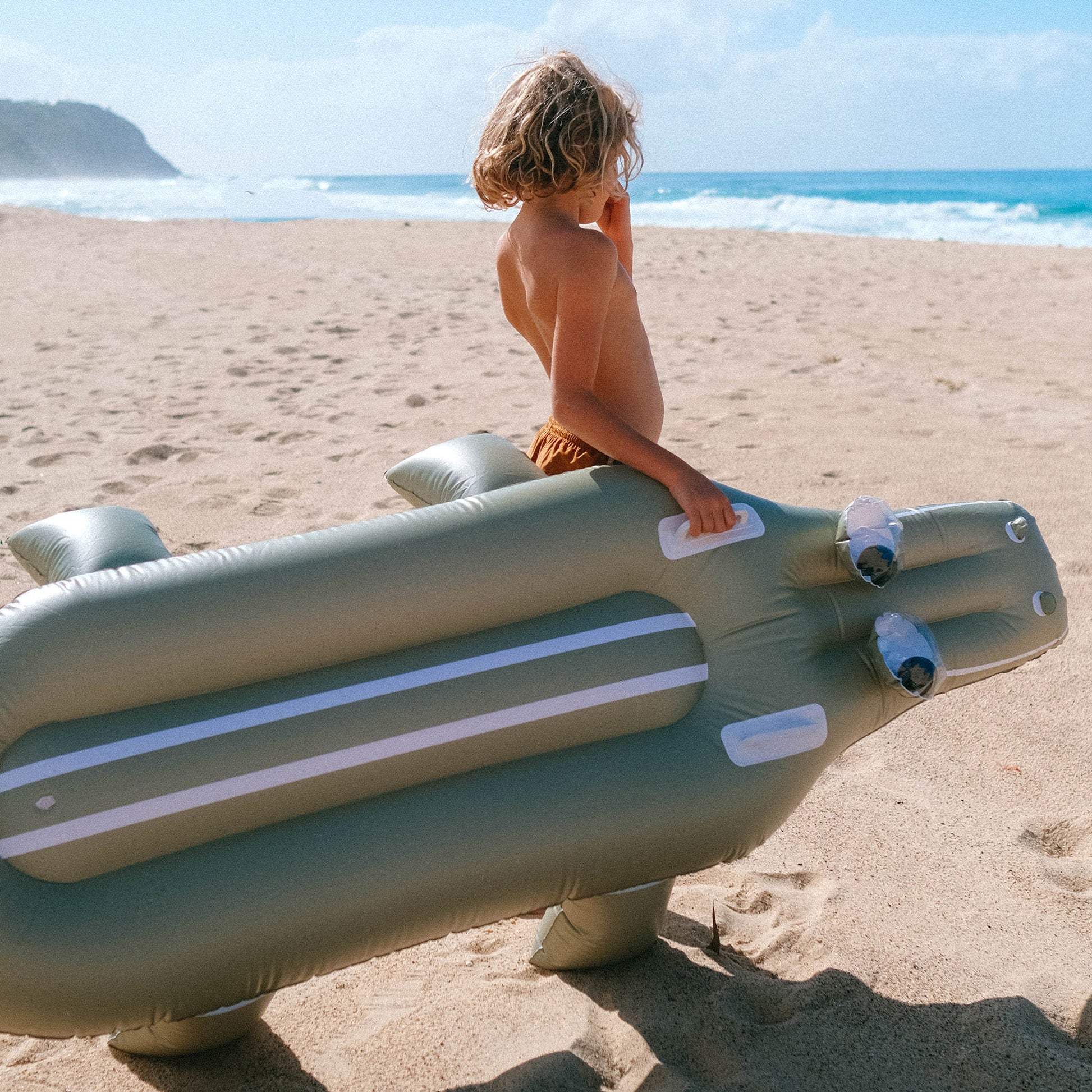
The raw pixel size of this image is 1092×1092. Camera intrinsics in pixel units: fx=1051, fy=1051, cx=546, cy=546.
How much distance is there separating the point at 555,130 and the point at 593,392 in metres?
0.44

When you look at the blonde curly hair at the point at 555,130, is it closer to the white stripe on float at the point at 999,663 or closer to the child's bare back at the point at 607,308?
the child's bare back at the point at 607,308

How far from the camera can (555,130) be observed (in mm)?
1767

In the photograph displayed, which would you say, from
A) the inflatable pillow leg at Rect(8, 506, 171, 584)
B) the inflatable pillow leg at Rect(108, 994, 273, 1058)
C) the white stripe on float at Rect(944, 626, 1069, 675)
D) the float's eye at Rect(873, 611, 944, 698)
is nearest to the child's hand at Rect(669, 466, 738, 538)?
the float's eye at Rect(873, 611, 944, 698)

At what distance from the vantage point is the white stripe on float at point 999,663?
6.11ft

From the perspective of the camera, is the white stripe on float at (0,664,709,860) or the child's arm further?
the child's arm

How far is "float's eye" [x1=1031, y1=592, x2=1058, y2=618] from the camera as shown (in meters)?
1.95

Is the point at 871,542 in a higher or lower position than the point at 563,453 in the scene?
lower

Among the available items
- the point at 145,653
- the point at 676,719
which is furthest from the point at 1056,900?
the point at 145,653

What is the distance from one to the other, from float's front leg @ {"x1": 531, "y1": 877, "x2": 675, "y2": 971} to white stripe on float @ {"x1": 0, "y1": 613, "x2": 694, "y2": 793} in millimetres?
412

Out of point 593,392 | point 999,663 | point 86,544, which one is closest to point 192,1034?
point 86,544

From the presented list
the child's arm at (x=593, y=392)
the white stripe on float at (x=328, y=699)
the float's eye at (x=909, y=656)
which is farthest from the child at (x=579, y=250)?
the float's eye at (x=909, y=656)

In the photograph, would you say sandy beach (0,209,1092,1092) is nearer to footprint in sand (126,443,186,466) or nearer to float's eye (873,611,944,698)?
footprint in sand (126,443,186,466)

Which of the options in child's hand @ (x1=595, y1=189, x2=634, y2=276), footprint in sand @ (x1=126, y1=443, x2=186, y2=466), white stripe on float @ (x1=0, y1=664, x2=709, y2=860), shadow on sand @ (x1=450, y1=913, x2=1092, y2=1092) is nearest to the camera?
white stripe on float @ (x1=0, y1=664, x2=709, y2=860)

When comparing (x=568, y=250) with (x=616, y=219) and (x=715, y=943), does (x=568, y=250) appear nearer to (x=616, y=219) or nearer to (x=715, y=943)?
(x=616, y=219)
